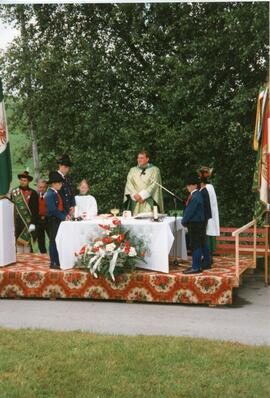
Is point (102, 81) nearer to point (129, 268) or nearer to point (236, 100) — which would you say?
point (236, 100)

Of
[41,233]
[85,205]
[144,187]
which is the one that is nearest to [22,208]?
[41,233]

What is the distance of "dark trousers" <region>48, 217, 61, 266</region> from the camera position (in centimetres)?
1006

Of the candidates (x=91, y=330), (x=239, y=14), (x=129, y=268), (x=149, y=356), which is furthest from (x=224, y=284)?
(x=239, y=14)

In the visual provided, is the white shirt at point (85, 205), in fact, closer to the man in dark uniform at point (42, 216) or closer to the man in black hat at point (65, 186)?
the man in black hat at point (65, 186)

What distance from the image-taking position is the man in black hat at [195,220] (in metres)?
9.34

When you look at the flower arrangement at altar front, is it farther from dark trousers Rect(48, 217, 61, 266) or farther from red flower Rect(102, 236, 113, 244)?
dark trousers Rect(48, 217, 61, 266)

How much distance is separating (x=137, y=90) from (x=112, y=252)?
5.73m

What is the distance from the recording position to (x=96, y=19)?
46.5 ft

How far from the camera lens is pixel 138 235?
31.3 ft

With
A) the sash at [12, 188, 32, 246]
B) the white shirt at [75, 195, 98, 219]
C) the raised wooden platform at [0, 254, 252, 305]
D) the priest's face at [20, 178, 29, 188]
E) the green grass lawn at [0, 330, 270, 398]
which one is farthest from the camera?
the priest's face at [20, 178, 29, 188]

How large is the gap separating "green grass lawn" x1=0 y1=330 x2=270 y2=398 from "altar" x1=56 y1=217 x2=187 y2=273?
2.36m

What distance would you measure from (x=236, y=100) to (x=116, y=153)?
3.14m

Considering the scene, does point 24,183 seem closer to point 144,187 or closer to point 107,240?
point 144,187

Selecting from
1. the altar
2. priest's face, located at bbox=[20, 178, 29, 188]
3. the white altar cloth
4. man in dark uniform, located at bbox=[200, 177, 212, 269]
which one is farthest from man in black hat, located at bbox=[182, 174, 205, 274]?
priest's face, located at bbox=[20, 178, 29, 188]
